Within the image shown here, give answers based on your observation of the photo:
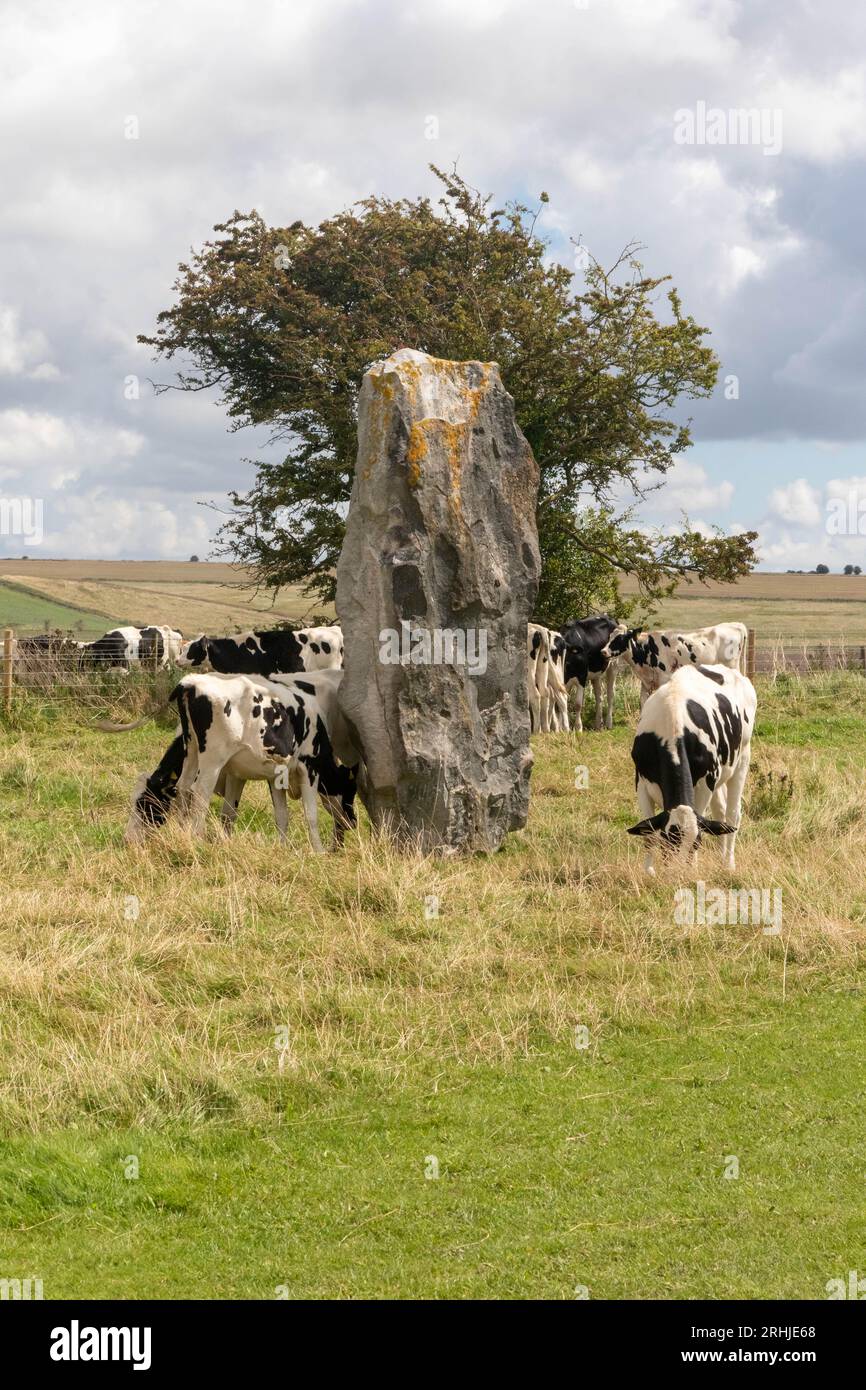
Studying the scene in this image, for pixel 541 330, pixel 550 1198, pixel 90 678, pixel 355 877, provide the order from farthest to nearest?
pixel 541 330
pixel 90 678
pixel 355 877
pixel 550 1198

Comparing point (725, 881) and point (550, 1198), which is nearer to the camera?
point (550, 1198)

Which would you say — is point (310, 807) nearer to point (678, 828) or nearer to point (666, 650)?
point (678, 828)

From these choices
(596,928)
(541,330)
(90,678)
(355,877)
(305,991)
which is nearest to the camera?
(305,991)

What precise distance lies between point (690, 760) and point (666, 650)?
1169 cm

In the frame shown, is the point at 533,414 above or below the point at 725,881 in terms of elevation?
above

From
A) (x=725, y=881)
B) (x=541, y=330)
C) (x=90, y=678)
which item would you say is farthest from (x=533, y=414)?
(x=725, y=881)

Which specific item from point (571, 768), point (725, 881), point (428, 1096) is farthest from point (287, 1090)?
point (571, 768)

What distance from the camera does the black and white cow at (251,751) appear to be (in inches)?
487

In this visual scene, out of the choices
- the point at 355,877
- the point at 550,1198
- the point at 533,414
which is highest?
the point at 533,414

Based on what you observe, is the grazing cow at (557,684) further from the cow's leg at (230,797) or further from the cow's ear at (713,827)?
the cow's ear at (713,827)

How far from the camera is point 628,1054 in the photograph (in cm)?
789

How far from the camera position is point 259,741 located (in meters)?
12.5

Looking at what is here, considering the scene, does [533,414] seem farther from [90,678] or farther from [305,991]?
[305,991]

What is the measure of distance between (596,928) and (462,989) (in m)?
1.46
